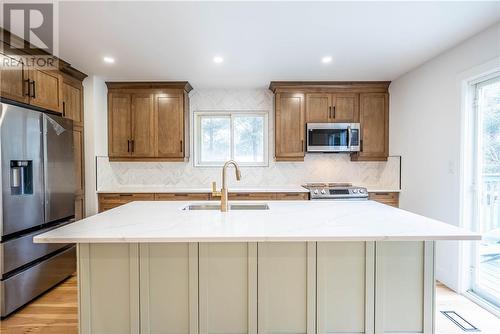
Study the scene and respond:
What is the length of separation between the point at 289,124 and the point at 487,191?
92.9 inches

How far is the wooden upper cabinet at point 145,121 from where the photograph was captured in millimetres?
3885

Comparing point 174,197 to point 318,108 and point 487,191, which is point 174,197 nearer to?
point 318,108

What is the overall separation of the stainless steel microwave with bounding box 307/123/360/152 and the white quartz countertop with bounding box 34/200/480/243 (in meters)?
1.90

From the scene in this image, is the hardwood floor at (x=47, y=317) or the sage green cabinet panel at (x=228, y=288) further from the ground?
the sage green cabinet panel at (x=228, y=288)

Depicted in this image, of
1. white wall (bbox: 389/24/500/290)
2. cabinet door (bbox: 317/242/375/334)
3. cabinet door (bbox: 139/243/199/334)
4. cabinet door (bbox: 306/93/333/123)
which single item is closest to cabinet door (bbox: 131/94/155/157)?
cabinet door (bbox: 306/93/333/123)

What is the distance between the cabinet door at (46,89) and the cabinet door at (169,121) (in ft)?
3.86

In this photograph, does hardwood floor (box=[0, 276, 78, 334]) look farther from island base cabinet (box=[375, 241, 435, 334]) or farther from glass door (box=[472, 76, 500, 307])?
glass door (box=[472, 76, 500, 307])

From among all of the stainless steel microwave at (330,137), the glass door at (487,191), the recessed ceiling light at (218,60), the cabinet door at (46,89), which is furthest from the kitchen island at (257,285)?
the stainless steel microwave at (330,137)

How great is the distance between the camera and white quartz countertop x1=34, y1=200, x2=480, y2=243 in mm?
1393

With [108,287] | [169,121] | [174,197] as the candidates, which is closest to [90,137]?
[169,121]

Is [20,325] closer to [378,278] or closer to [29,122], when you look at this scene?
[29,122]

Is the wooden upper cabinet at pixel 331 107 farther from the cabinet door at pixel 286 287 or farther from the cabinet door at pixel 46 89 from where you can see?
the cabinet door at pixel 46 89

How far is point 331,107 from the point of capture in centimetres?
397

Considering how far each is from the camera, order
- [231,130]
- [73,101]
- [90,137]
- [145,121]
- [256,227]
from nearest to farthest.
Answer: [256,227], [73,101], [90,137], [145,121], [231,130]
